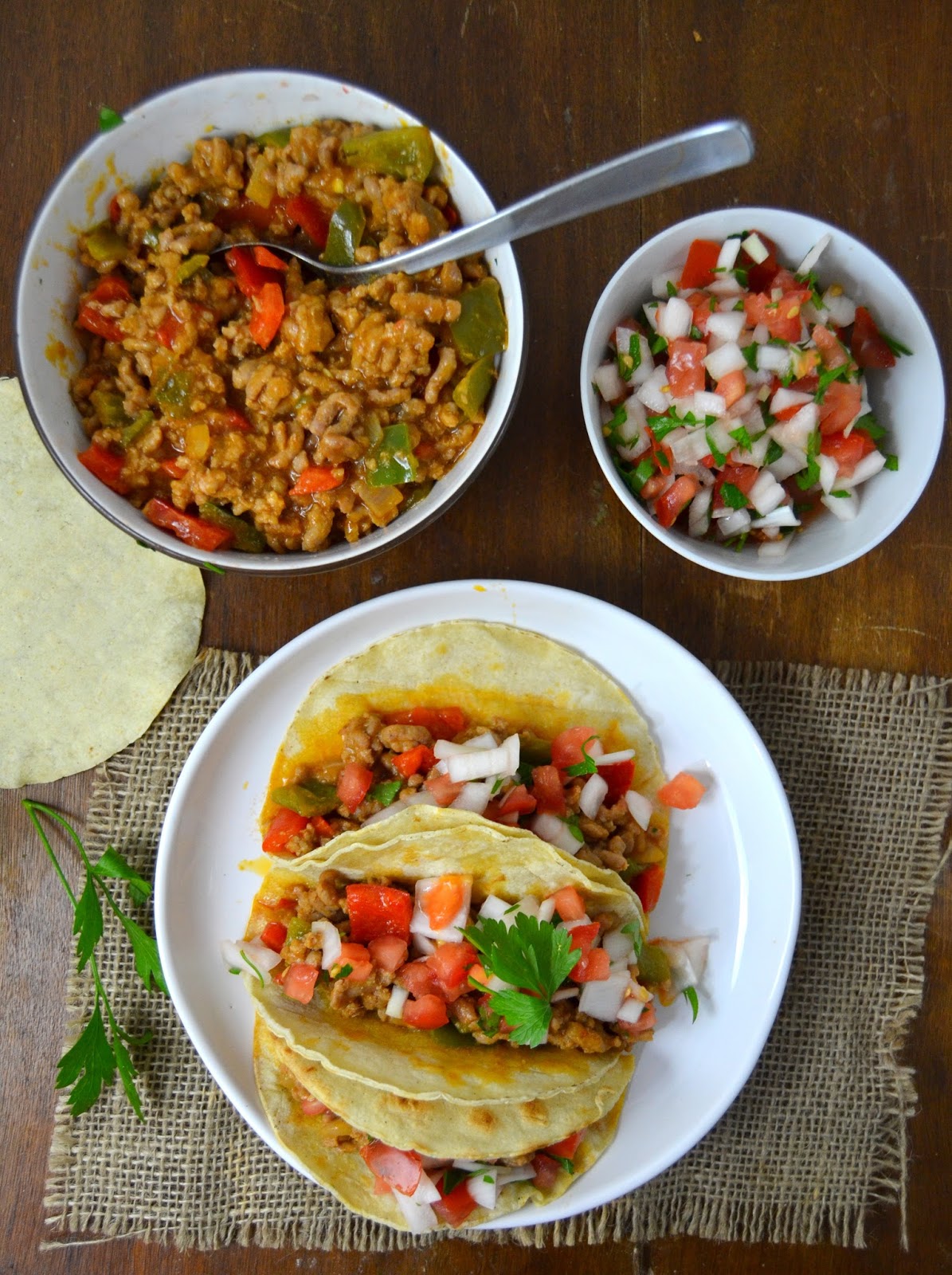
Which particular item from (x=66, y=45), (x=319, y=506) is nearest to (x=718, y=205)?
(x=319, y=506)

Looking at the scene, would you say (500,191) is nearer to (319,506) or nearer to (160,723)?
(319,506)

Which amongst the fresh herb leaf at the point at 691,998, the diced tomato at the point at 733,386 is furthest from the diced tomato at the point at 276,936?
the diced tomato at the point at 733,386

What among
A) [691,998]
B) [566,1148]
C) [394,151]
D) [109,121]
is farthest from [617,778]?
[109,121]

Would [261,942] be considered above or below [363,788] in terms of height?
below

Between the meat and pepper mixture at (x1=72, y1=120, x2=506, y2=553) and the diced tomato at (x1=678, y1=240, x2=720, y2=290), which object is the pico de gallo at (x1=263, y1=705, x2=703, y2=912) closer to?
the meat and pepper mixture at (x1=72, y1=120, x2=506, y2=553)

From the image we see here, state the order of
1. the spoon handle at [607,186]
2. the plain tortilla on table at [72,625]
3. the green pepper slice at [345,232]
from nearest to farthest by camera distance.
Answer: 1. the spoon handle at [607,186]
2. the green pepper slice at [345,232]
3. the plain tortilla on table at [72,625]

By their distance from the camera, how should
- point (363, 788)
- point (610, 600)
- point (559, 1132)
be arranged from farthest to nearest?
point (610, 600), point (363, 788), point (559, 1132)

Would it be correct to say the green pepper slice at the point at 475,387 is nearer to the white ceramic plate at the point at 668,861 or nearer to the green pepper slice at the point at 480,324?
the green pepper slice at the point at 480,324
